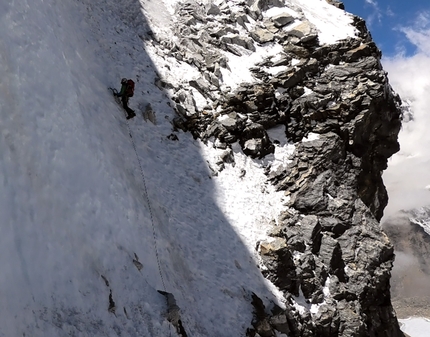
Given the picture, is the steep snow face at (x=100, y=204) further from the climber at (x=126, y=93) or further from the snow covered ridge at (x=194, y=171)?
the climber at (x=126, y=93)

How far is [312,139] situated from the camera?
21672 mm

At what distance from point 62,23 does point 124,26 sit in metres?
8.03

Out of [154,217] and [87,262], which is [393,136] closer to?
[154,217]

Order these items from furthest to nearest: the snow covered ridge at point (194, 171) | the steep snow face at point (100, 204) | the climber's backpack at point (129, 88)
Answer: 1. the climber's backpack at point (129, 88)
2. the snow covered ridge at point (194, 171)
3. the steep snow face at point (100, 204)

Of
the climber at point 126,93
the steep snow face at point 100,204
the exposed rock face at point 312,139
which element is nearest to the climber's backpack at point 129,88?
the climber at point 126,93

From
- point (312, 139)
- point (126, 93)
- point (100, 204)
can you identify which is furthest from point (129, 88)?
point (312, 139)

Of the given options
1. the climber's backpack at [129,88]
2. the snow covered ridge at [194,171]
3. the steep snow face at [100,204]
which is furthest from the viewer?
the climber's backpack at [129,88]

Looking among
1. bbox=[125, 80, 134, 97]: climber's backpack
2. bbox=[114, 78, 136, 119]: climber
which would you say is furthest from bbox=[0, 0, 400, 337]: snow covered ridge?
bbox=[125, 80, 134, 97]: climber's backpack

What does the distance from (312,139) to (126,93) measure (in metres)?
10.7

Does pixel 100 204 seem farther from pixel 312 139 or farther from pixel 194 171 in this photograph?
pixel 312 139

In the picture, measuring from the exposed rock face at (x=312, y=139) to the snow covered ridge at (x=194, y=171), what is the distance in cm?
9

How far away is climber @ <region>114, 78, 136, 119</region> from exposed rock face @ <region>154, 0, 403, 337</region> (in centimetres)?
289

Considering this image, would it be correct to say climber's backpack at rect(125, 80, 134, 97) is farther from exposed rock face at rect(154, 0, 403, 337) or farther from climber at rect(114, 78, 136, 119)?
exposed rock face at rect(154, 0, 403, 337)

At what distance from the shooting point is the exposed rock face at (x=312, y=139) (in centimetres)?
1666
